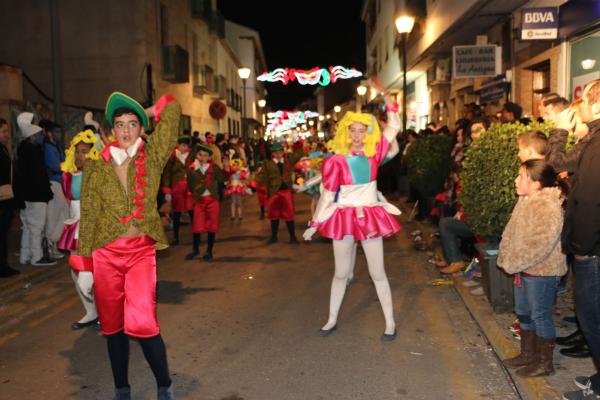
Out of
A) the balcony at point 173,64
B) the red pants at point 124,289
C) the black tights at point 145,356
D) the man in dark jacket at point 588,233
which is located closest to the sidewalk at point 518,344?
the man in dark jacket at point 588,233

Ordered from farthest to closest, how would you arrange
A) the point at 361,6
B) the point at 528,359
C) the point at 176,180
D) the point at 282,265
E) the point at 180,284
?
the point at 361,6
the point at 176,180
the point at 282,265
the point at 180,284
the point at 528,359

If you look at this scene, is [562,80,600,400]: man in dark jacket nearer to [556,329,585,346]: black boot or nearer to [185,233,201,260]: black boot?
[556,329,585,346]: black boot

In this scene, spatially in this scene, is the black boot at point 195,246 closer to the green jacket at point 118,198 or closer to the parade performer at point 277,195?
the parade performer at point 277,195

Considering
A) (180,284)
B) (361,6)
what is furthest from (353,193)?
(361,6)

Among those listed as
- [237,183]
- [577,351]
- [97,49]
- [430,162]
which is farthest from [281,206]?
[97,49]

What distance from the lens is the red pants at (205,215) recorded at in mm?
9359

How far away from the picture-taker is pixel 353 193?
539cm

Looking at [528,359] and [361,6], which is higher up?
[361,6]

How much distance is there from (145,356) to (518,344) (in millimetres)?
2988

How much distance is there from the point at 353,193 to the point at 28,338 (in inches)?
131

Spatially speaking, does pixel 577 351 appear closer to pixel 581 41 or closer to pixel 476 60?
pixel 581 41

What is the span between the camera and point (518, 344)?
497 centimetres

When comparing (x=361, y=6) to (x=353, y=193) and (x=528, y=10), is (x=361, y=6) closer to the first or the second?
(x=528, y=10)

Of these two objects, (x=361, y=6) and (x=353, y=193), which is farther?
(x=361, y=6)
